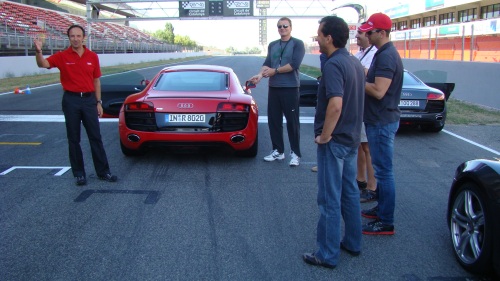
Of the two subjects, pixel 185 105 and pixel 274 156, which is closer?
pixel 185 105

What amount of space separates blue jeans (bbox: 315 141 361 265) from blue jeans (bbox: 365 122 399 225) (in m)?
0.57

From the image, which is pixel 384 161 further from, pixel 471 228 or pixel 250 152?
pixel 250 152

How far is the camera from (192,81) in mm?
6566

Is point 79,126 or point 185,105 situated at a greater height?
point 185,105

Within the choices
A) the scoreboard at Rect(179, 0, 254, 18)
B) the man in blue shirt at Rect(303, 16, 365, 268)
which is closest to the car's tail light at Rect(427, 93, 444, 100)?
the man in blue shirt at Rect(303, 16, 365, 268)

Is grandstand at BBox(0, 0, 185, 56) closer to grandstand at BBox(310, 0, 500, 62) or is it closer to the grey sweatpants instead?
the grey sweatpants

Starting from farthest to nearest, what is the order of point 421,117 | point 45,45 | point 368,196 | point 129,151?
1. point 45,45
2. point 421,117
3. point 129,151
4. point 368,196

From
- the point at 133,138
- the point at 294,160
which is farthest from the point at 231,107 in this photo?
the point at 133,138

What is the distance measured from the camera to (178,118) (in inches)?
228

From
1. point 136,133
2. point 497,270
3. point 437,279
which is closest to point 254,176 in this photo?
point 136,133

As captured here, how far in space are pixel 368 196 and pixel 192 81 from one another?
9.78ft

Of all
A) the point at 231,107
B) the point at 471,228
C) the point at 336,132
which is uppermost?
the point at 336,132

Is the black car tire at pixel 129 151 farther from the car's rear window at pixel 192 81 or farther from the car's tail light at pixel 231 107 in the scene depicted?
the car's tail light at pixel 231 107

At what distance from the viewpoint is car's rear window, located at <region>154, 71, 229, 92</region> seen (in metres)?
6.39
